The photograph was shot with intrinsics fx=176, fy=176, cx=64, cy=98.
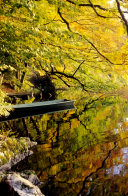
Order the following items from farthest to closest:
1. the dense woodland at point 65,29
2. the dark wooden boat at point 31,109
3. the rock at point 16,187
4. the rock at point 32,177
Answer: the dark wooden boat at point 31,109 → the dense woodland at point 65,29 → the rock at point 32,177 → the rock at point 16,187

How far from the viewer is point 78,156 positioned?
584cm

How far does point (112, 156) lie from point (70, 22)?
16.7ft

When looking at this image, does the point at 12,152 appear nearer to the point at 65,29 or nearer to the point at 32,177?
the point at 32,177

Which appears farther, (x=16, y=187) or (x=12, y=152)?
(x=12, y=152)

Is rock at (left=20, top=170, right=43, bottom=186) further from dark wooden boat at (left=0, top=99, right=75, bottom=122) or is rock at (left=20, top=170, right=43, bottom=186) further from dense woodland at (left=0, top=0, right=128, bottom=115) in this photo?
dark wooden boat at (left=0, top=99, right=75, bottom=122)

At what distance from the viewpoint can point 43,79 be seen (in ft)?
60.2

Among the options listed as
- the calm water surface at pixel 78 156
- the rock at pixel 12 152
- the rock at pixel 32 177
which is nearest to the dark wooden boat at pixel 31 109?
the calm water surface at pixel 78 156

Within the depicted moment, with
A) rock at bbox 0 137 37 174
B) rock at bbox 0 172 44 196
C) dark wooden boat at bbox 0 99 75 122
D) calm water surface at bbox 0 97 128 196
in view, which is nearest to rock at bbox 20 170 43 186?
calm water surface at bbox 0 97 128 196

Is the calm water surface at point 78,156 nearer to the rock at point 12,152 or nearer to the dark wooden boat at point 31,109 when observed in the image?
the rock at point 12,152

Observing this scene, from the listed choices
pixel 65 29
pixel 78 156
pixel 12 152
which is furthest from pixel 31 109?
pixel 78 156

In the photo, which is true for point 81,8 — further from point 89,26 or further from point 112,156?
point 112,156

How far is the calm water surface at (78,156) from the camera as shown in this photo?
4.36 meters

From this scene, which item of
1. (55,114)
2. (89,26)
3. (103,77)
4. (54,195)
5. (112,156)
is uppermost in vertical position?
(89,26)

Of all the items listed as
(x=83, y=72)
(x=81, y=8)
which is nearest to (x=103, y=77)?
(x=83, y=72)
